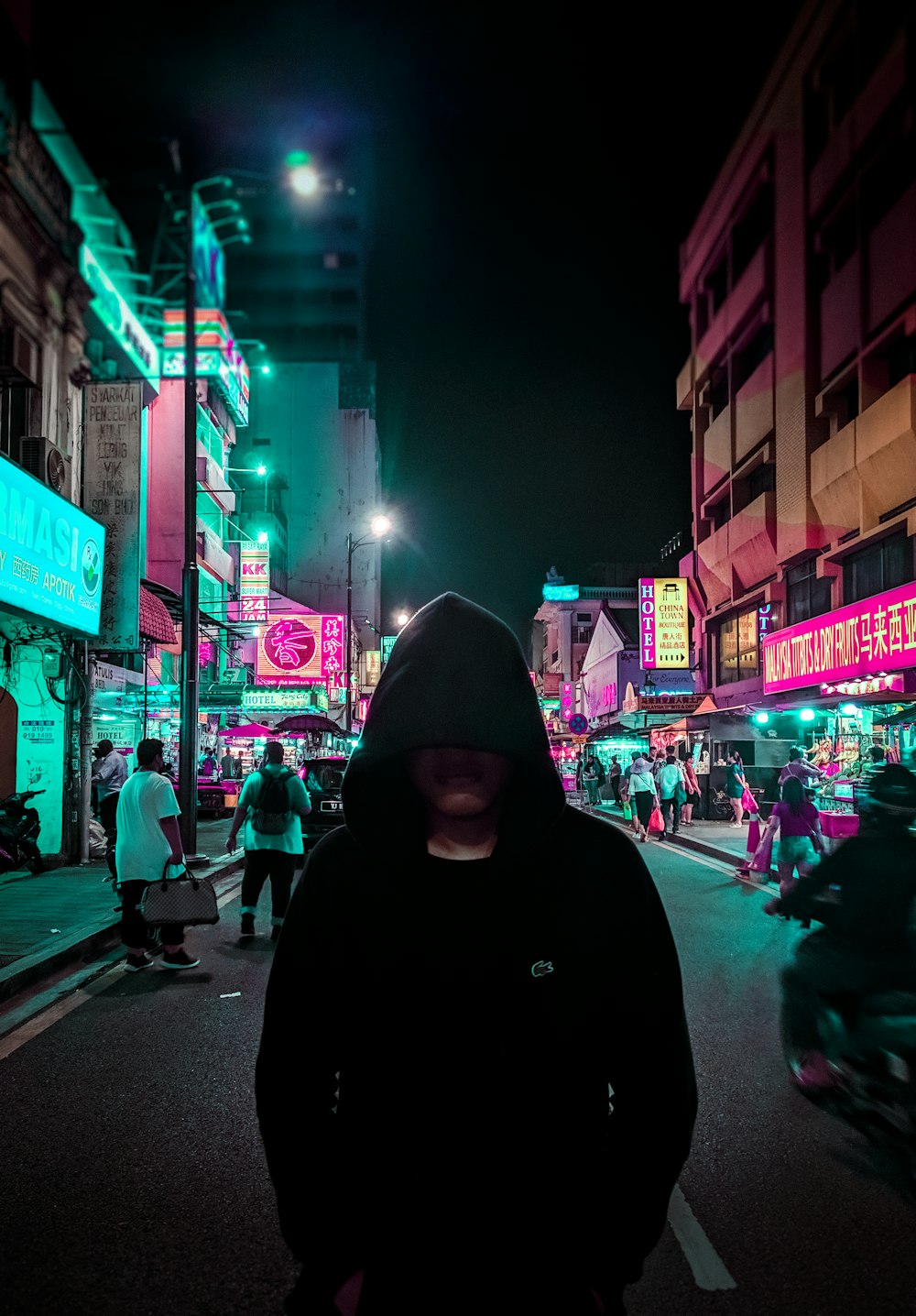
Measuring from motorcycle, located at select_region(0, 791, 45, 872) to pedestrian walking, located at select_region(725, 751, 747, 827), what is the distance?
627 inches

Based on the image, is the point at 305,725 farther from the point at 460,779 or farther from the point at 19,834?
the point at 460,779

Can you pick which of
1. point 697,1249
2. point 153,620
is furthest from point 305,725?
point 697,1249

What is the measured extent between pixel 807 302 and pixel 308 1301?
28759 millimetres

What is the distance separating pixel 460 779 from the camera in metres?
1.89

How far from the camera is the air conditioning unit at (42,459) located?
14172 millimetres

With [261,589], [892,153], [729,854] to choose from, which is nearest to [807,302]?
[892,153]

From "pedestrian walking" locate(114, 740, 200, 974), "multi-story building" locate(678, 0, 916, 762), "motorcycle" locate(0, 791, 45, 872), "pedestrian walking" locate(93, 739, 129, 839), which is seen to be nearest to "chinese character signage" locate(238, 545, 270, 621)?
"pedestrian walking" locate(93, 739, 129, 839)

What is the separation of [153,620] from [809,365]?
19842 millimetres

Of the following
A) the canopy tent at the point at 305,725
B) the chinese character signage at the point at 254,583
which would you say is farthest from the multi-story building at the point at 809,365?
the chinese character signage at the point at 254,583

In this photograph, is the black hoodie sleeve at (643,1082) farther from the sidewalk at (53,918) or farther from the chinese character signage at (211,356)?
the chinese character signage at (211,356)

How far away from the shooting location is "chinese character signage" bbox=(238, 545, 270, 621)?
101 ft

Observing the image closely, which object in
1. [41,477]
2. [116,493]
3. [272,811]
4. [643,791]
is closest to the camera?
[272,811]

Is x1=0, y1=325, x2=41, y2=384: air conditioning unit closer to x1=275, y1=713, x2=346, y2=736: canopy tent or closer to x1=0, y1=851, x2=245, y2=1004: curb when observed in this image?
x1=0, y1=851, x2=245, y2=1004: curb

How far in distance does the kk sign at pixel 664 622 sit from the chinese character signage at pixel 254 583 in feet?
45.6
